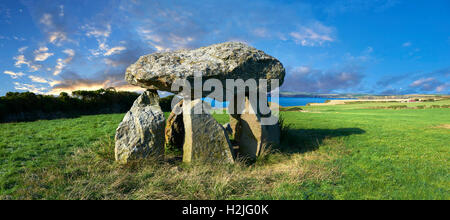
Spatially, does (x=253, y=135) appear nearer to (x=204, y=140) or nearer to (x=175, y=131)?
→ (x=204, y=140)

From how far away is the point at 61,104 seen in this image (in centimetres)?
1955

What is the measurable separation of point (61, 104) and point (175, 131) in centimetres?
1765

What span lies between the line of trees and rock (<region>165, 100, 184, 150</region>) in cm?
1680

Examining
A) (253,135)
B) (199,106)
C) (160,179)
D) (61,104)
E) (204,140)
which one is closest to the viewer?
(160,179)

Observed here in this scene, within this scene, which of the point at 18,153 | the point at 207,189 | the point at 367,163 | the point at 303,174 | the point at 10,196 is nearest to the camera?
the point at 10,196

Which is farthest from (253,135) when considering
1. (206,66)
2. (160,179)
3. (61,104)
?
(61,104)

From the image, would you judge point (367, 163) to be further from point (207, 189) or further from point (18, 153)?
point (18, 153)

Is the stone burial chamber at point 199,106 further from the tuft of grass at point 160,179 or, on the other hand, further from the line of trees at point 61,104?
the line of trees at point 61,104

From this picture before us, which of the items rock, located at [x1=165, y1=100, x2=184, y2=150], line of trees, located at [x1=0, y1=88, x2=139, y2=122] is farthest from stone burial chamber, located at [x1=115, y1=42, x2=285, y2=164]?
line of trees, located at [x1=0, y1=88, x2=139, y2=122]

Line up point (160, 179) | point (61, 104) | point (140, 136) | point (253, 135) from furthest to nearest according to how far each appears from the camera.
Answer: point (61, 104) → point (253, 135) → point (140, 136) → point (160, 179)
